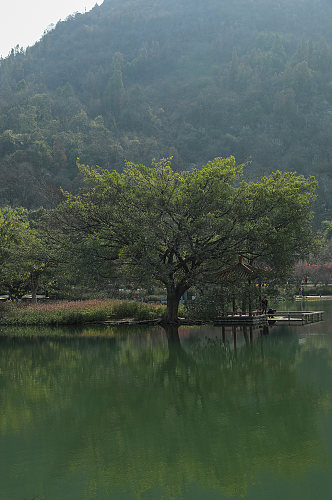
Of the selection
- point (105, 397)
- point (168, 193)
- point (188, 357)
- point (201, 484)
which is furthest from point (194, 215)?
point (201, 484)

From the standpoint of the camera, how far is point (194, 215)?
32906mm

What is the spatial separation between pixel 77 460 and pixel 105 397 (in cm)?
489

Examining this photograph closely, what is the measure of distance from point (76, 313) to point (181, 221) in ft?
34.8

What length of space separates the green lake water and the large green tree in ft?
34.7

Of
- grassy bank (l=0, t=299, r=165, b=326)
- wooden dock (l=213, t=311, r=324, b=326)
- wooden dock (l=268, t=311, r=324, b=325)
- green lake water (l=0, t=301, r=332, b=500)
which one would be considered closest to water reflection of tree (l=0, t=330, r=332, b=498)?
green lake water (l=0, t=301, r=332, b=500)

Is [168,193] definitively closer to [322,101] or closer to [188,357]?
[188,357]

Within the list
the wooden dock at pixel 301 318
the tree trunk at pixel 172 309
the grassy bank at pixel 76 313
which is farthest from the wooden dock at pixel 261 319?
the grassy bank at pixel 76 313

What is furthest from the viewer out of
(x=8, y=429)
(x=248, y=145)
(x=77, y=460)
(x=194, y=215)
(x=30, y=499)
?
(x=248, y=145)

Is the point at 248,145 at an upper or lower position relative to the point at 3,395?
upper

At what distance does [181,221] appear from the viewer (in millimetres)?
32281

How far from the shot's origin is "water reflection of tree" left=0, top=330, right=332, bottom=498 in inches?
360

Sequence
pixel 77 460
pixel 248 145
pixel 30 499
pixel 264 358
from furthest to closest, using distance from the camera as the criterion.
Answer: pixel 248 145
pixel 264 358
pixel 77 460
pixel 30 499

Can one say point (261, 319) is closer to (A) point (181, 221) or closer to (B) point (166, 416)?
(A) point (181, 221)

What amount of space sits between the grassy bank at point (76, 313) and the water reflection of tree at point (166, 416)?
14720 millimetres
